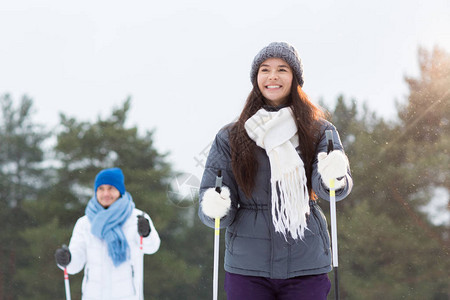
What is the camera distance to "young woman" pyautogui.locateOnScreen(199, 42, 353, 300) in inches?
74.4

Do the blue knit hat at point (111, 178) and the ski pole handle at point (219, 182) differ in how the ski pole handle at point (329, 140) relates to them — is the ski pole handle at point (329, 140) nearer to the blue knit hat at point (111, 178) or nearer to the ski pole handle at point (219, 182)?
the ski pole handle at point (219, 182)

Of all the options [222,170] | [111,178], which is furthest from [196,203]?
[222,170]

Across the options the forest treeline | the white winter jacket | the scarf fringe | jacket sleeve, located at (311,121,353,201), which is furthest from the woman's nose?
the forest treeline

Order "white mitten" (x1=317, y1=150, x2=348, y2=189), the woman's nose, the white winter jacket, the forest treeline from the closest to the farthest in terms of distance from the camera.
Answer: "white mitten" (x1=317, y1=150, x2=348, y2=189) < the woman's nose < the white winter jacket < the forest treeline

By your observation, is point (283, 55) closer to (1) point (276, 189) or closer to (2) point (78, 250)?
(1) point (276, 189)

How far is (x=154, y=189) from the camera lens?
1460 cm

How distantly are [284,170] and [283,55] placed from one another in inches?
19.4

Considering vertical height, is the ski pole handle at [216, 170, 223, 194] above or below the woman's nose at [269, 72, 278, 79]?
below

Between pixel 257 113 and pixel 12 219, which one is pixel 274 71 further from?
pixel 12 219

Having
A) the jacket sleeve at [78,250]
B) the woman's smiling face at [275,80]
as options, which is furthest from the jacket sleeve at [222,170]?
the jacket sleeve at [78,250]

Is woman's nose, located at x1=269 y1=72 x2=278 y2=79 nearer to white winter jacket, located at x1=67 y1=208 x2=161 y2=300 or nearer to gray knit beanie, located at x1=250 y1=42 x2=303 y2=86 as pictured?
gray knit beanie, located at x1=250 y1=42 x2=303 y2=86

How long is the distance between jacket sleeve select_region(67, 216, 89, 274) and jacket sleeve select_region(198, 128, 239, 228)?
2065mm

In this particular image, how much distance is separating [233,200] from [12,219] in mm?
14144

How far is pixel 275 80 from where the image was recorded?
209 cm
